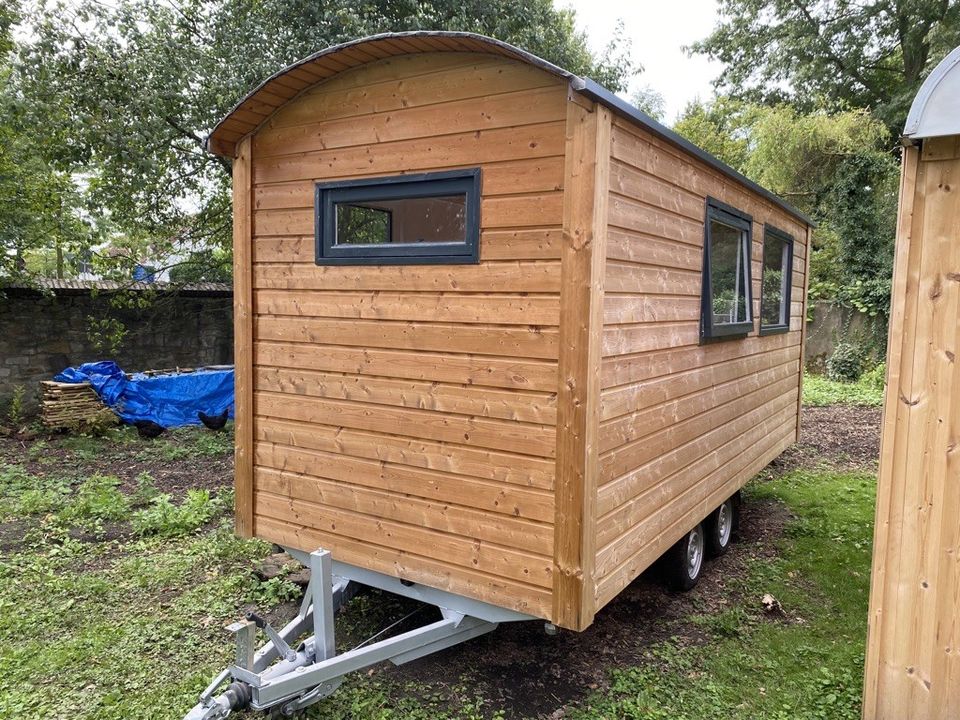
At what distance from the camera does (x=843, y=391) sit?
13.0 meters

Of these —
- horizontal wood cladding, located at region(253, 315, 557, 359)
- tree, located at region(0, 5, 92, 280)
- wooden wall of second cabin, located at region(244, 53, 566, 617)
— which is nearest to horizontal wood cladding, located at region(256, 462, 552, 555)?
wooden wall of second cabin, located at region(244, 53, 566, 617)

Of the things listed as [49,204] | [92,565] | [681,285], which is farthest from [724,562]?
[49,204]

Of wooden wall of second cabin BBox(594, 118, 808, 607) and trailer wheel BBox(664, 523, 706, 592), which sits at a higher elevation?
wooden wall of second cabin BBox(594, 118, 808, 607)

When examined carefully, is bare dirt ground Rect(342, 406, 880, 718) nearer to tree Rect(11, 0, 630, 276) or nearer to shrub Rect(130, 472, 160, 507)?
shrub Rect(130, 472, 160, 507)

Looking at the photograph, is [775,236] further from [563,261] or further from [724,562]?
[563,261]

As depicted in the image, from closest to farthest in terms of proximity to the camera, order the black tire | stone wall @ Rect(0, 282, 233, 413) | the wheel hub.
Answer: the wheel hub < the black tire < stone wall @ Rect(0, 282, 233, 413)

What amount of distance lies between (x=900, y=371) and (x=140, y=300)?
9645mm

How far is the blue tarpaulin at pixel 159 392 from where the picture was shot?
367 inches

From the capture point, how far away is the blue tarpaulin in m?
9.32

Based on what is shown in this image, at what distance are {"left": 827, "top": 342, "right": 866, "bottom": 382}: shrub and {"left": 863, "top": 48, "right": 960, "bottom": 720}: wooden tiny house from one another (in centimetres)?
1309

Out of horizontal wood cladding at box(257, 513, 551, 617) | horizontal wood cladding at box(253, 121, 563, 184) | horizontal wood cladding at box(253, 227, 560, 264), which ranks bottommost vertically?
horizontal wood cladding at box(257, 513, 551, 617)

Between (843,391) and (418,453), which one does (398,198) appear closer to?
(418,453)

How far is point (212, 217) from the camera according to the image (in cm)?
978

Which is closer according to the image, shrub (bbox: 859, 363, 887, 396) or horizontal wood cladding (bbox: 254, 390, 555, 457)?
horizontal wood cladding (bbox: 254, 390, 555, 457)
